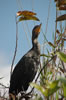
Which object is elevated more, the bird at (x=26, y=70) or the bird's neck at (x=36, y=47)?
the bird's neck at (x=36, y=47)

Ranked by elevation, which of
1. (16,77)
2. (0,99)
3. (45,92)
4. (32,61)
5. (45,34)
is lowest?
(16,77)

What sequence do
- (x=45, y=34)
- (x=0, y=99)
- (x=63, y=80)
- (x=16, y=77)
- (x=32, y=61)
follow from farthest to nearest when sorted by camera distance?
(x=16, y=77) < (x=32, y=61) < (x=45, y=34) < (x=0, y=99) < (x=63, y=80)

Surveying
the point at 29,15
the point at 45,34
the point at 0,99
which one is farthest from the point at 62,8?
the point at 0,99

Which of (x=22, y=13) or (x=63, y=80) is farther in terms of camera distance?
(x=22, y=13)

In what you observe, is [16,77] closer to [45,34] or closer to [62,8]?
[45,34]

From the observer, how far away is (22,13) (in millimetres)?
863

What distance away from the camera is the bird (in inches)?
70.8

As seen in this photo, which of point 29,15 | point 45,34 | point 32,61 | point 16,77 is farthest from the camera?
point 16,77

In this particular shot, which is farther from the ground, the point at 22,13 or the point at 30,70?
the point at 22,13

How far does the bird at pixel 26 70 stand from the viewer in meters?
1.80

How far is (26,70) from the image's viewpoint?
1842 millimetres

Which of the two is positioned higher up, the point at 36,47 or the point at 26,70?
the point at 36,47

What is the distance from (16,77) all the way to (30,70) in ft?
0.67

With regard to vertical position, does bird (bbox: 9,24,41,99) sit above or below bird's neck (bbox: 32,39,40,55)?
below
